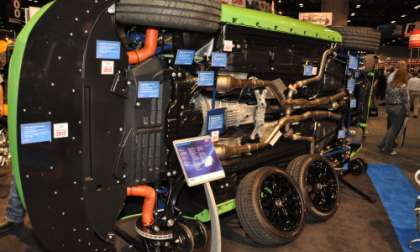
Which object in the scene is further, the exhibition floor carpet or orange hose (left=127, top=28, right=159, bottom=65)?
the exhibition floor carpet

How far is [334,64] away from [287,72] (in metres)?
1.36

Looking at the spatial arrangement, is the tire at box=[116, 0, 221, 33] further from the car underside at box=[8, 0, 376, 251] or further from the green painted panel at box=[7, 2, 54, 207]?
the green painted panel at box=[7, 2, 54, 207]

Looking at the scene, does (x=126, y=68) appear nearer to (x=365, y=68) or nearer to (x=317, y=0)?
(x=365, y=68)

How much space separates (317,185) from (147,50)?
99.9 inches

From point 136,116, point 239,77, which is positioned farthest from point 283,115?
point 136,116

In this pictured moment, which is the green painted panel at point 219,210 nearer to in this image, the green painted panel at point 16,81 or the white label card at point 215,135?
the white label card at point 215,135

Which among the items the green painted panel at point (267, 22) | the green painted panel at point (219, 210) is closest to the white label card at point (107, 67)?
the green painted panel at point (267, 22)

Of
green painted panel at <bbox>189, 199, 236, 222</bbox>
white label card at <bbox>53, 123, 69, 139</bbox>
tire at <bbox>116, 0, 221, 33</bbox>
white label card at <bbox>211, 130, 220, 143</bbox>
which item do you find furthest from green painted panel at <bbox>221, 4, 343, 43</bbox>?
green painted panel at <bbox>189, 199, 236, 222</bbox>

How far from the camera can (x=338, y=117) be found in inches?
203

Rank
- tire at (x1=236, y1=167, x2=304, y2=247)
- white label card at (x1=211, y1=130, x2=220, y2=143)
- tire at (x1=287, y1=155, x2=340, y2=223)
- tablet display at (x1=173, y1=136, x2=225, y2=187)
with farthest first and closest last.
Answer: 1. tire at (x1=287, y1=155, x2=340, y2=223)
2. tire at (x1=236, y1=167, x2=304, y2=247)
3. white label card at (x1=211, y1=130, x2=220, y2=143)
4. tablet display at (x1=173, y1=136, x2=225, y2=187)

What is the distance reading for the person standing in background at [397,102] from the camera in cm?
743

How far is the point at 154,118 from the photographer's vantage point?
8.78ft

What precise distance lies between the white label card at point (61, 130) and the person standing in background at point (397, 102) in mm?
6867

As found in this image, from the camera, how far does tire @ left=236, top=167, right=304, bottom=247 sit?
10.7 ft
